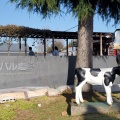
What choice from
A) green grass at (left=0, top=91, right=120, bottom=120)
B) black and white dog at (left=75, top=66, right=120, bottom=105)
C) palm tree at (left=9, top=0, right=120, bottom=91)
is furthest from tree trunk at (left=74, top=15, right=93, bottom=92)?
black and white dog at (left=75, top=66, right=120, bottom=105)

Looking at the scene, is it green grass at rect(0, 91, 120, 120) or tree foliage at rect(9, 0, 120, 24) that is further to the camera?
tree foliage at rect(9, 0, 120, 24)

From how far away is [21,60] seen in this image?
12555 millimetres

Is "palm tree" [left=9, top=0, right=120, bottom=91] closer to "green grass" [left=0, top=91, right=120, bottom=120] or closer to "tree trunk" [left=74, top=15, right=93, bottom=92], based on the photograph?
"tree trunk" [left=74, top=15, right=93, bottom=92]

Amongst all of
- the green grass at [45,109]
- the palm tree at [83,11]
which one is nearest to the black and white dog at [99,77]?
the green grass at [45,109]

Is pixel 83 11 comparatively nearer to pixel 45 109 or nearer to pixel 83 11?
pixel 83 11

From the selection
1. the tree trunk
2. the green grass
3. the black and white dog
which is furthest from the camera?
the tree trunk

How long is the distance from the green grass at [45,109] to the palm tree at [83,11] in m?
1.34

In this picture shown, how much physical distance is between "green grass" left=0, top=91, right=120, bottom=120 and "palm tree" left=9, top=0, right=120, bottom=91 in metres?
1.34

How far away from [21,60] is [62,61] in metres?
2.02

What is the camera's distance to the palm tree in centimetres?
917

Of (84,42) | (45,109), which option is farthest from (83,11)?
(45,109)

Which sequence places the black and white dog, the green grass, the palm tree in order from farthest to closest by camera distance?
the palm tree → the black and white dog → the green grass

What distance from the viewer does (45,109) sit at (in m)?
8.84

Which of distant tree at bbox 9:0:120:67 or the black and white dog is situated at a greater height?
distant tree at bbox 9:0:120:67
